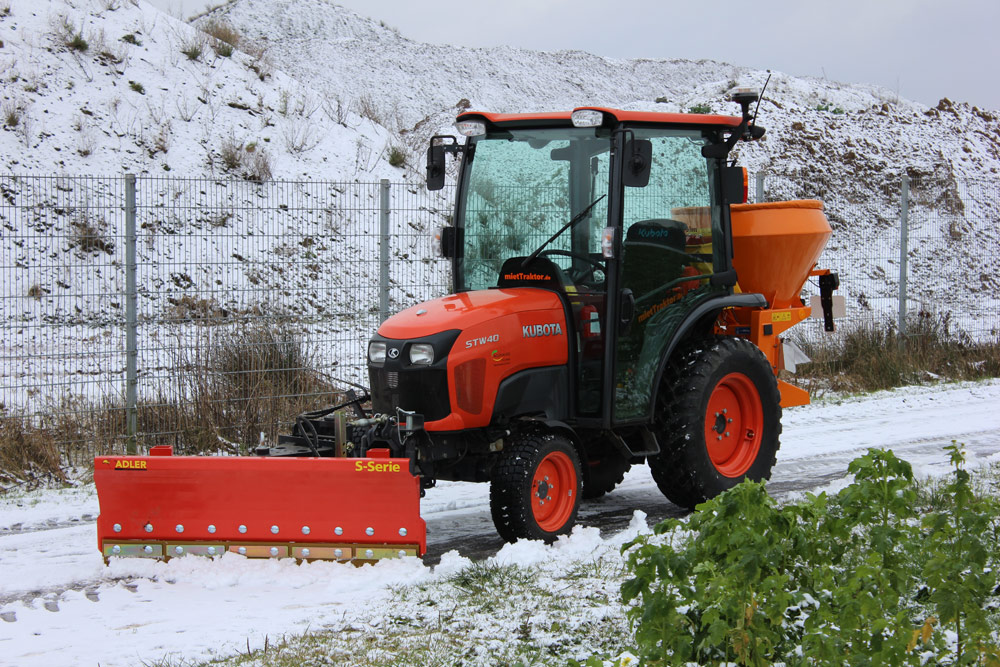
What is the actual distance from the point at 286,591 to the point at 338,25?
37.2m

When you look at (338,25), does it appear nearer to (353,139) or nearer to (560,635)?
(353,139)

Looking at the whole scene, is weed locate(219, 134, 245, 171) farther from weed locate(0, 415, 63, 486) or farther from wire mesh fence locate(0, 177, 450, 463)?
weed locate(0, 415, 63, 486)

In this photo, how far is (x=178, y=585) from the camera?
5.04 m

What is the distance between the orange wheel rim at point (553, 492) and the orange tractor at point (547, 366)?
0.01m

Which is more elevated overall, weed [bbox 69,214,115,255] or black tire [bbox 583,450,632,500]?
weed [bbox 69,214,115,255]

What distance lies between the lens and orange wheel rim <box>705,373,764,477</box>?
6.61 meters

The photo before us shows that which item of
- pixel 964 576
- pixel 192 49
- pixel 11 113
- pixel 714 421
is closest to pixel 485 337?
pixel 714 421

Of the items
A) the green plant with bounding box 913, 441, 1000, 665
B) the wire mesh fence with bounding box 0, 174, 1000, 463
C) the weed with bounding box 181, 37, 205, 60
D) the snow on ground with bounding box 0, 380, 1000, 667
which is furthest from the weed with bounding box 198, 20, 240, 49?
the green plant with bounding box 913, 441, 1000, 665

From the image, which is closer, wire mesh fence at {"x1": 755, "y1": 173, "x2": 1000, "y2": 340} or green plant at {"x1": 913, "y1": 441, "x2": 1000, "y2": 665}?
green plant at {"x1": 913, "y1": 441, "x2": 1000, "y2": 665}

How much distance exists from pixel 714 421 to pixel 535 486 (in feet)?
5.22

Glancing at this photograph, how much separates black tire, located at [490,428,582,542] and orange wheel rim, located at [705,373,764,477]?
1227 mm

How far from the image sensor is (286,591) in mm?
4938

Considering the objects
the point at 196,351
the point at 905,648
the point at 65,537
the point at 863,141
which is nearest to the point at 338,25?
the point at 863,141

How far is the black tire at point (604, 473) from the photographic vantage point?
6.63m
